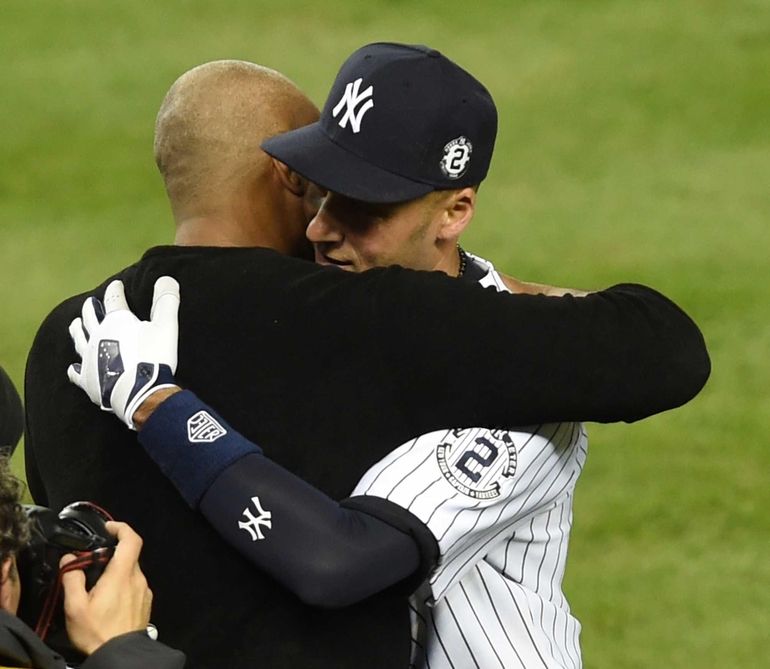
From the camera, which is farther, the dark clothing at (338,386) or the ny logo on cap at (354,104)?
the ny logo on cap at (354,104)

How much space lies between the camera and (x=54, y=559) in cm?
265

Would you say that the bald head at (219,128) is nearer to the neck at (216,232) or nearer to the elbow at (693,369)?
the neck at (216,232)

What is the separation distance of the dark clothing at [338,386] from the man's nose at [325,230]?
0.17 meters

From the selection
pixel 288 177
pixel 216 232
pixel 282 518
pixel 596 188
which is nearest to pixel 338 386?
pixel 282 518

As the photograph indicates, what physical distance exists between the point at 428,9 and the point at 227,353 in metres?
10.2

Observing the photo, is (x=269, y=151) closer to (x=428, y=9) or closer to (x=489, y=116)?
(x=489, y=116)

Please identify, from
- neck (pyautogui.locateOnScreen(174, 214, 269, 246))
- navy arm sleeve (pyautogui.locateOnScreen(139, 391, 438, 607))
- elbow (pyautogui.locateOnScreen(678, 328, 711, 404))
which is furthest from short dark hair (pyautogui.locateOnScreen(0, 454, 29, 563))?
elbow (pyautogui.locateOnScreen(678, 328, 711, 404))

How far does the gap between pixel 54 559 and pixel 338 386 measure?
1.68 ft

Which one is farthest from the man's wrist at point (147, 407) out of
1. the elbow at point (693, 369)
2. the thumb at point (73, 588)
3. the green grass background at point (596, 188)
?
the green grass background at point (596, 188)

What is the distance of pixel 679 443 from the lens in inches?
306

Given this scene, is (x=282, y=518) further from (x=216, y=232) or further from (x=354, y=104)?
(x=354, y=104)

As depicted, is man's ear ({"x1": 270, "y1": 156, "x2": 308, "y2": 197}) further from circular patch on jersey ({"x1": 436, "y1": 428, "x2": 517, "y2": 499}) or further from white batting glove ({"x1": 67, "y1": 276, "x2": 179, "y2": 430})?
circular patch on jersey ({"x1": 436, "y1": 428, "x2": 517, "y2": 499})

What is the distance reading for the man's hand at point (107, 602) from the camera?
262 cm

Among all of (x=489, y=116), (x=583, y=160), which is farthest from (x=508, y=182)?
(x=489, y=116)
